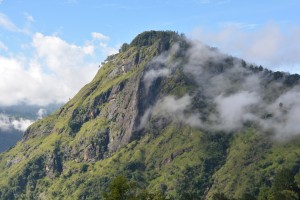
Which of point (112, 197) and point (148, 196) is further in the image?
point (148, 196)

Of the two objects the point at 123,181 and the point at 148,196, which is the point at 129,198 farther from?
the point at 148,196

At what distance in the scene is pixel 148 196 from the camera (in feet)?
558

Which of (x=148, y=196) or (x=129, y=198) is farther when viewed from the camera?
(x=148, y=196)

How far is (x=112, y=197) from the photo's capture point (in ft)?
451

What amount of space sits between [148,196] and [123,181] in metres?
32.3

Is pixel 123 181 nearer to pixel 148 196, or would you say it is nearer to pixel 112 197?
pixel 112 197

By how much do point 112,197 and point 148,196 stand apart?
35.3 meters

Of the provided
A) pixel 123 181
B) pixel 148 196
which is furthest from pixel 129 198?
pixel 148 196

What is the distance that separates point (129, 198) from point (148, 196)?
2901cm

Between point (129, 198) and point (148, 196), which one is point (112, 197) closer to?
point (129, 198)

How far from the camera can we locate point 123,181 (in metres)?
141

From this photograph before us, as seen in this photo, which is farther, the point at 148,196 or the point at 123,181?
the point at 148,196

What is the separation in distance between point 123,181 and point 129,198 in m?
6.38

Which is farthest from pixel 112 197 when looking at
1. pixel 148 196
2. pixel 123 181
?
pixel 148 196
